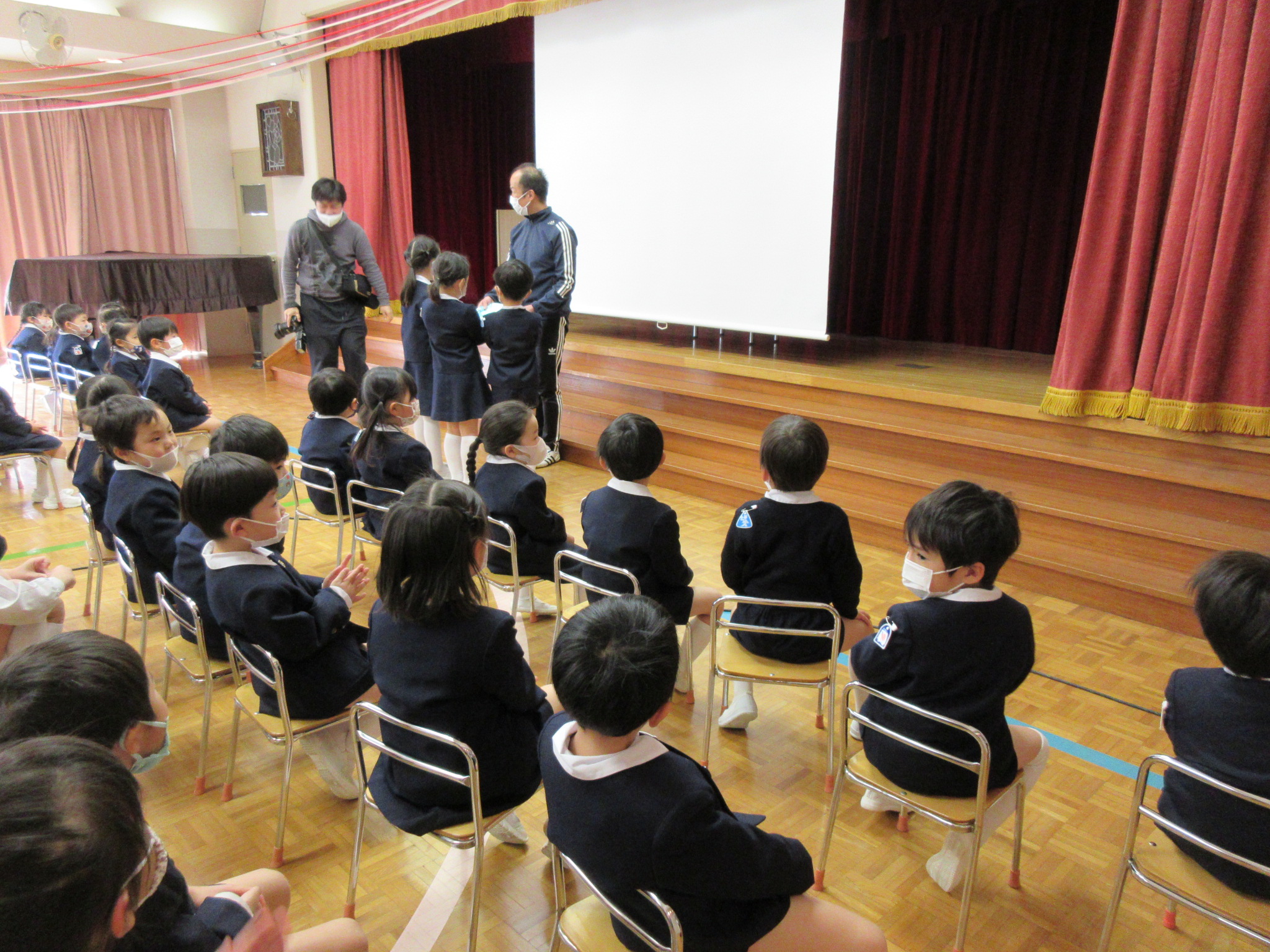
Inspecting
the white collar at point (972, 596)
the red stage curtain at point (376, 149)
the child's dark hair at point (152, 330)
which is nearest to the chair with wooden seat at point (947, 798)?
the white collar at point (972, 596)

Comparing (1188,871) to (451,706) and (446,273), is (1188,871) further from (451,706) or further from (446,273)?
(446,273)

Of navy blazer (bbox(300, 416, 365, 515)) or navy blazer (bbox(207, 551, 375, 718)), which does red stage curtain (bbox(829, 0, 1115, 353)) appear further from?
navy blazer (bbox(207, 551, 375, 718))

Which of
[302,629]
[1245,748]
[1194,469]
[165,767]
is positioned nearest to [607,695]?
[302,629]

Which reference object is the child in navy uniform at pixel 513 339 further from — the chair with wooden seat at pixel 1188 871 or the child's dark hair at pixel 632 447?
the chair with wooden seat at pixel 1188 871

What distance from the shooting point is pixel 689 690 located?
2461mm

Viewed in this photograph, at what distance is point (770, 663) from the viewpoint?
199cm

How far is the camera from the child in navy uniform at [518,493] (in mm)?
2482

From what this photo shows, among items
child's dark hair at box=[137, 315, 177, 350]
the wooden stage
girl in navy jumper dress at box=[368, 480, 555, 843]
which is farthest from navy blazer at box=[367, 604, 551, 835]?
child's dark hair at box=[137, 315, 177, 350]

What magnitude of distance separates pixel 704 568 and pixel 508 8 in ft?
12.3

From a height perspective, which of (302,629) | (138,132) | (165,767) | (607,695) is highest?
(138,132)

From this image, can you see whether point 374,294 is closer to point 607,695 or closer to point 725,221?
point 725,221

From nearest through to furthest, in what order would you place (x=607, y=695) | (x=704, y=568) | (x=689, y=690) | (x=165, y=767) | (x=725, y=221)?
(x=607, y=695) → (x=165, y=767) → (x=689, y=690) → (x=704, y=568) → (x=725, y=221)

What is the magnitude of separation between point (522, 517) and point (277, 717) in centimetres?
90

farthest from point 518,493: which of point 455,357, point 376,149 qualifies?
point 376,149
